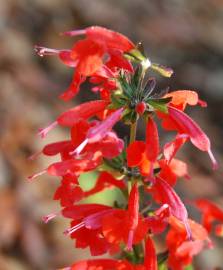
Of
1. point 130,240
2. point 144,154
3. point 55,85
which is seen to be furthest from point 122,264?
point 55,85

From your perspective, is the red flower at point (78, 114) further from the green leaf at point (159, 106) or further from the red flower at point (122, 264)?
the red flower at point (122, 264)

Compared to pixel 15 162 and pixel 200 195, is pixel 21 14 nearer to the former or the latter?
pixel 15 162

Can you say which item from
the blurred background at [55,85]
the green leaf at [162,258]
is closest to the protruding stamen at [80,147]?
the green leaf at [162,258]

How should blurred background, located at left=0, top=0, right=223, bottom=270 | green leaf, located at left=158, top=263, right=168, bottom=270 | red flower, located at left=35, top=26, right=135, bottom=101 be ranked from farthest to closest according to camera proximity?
blurred background, located at left=0, top=0, right=223, bottom=270, green leaf, located at left=158, top=263, right=168, bottom=270, red flower, located at left=35, top=26, right=135, bottom=101

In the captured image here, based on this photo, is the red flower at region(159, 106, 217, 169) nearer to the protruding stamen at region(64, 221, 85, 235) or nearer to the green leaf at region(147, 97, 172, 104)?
the green leaf at region(147, 97, 172, 104)

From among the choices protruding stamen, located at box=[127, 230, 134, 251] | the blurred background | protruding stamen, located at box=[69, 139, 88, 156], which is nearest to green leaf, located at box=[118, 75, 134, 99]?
protruding stamen, located at box=[69, 139, 88, 156]

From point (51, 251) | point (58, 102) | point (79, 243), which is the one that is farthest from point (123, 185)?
point (58, 102)
